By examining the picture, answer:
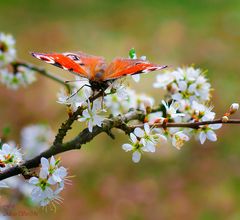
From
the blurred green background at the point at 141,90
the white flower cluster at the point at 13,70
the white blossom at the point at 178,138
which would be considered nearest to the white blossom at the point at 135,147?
the white blossom at the point at 178,138

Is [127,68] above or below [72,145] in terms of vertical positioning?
above

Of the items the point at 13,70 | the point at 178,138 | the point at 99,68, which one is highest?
the point at 99,68

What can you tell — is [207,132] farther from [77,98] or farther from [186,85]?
[77,98]

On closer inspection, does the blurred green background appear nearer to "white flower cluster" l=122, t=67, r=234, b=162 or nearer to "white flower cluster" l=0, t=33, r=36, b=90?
"white flower cluster" l=0, t=33, r=36, b=90

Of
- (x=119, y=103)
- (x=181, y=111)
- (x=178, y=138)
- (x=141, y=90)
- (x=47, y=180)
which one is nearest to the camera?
(x=47, y=180)

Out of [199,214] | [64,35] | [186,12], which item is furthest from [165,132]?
[186,12]

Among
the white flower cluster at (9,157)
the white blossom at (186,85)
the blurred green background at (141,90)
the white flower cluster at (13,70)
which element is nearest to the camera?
the white flower cluster at (9,157)

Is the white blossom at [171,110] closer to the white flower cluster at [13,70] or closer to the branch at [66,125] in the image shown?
the branch at [66,125]

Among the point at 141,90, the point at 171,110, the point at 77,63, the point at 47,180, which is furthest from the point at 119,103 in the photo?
the point at 141,90
